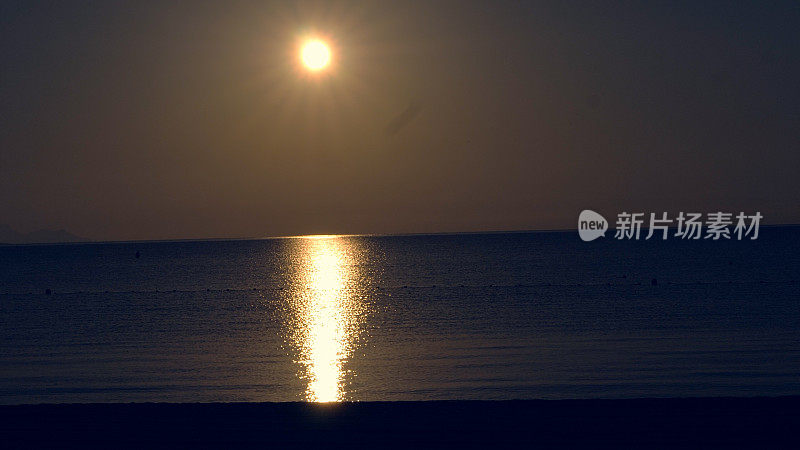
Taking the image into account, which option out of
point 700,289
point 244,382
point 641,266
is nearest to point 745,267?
point 641,266

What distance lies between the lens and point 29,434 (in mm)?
11602

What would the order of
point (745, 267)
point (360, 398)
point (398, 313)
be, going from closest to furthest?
point (360, 398) < point (398, 313) < point (745, 267)

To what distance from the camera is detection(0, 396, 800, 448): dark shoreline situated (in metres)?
10.8

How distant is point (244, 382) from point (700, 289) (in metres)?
61.5

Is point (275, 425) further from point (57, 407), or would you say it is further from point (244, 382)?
point (244, 382)

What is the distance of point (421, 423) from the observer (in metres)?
11.8

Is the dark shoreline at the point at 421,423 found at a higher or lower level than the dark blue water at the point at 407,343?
lower

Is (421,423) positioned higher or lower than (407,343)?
lower

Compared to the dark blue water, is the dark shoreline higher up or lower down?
lower down

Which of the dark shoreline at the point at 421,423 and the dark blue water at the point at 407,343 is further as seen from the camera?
the dark blue water at the point at 407,343

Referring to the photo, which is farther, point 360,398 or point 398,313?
point 398,313

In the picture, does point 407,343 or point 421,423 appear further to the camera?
point 407,343

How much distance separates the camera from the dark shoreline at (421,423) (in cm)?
1083

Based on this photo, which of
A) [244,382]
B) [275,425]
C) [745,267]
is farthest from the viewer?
[745,267]
